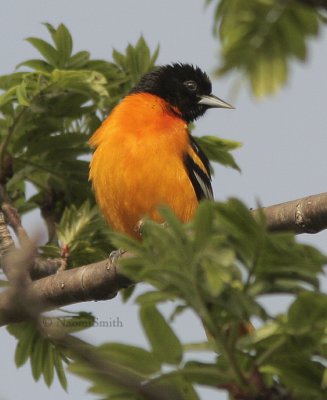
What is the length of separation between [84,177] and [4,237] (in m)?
0.92

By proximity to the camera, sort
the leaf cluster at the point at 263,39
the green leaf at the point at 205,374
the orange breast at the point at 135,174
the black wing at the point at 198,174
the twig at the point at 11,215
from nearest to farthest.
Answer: the green leaf at the point at 205,374 < the leaf cluster at the point at 263,39 < the twig at the point at 11,215 < the orange breast at the point at 135,174 < the black wing at the point at 198,174

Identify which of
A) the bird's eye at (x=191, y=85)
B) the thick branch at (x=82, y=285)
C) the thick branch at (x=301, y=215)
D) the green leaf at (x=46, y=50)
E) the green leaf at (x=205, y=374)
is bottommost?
the green leaf at (x=205, y=374)

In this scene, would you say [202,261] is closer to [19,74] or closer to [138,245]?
[138,245]

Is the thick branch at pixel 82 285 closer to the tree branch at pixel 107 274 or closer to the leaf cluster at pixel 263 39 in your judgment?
the tree branch at pixel 107 274

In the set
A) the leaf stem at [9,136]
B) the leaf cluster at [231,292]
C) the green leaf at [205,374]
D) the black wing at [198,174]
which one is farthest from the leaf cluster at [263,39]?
the black wing at [198,174]

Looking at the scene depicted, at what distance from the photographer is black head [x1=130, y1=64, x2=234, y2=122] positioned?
6105mm

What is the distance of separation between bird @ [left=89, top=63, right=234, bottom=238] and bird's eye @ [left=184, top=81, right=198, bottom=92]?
958 millimetres

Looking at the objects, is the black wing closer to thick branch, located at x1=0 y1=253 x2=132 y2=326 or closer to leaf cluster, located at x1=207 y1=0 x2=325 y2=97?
thick branch, located at x1=0 y1=253 x2=132 y2=326

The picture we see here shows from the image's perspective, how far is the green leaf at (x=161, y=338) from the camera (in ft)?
5.45

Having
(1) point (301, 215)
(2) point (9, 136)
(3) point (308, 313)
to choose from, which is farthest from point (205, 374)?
(2) point (9, 136)

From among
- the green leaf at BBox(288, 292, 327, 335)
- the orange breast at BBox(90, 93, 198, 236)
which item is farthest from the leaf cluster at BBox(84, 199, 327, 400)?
the orange breast at BBox(90, 93, 198, 236)

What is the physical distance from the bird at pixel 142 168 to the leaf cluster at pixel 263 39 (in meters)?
2.67

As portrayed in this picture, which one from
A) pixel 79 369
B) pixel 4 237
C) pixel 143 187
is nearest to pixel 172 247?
pixel 79 369

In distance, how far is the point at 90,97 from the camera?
4262mm
